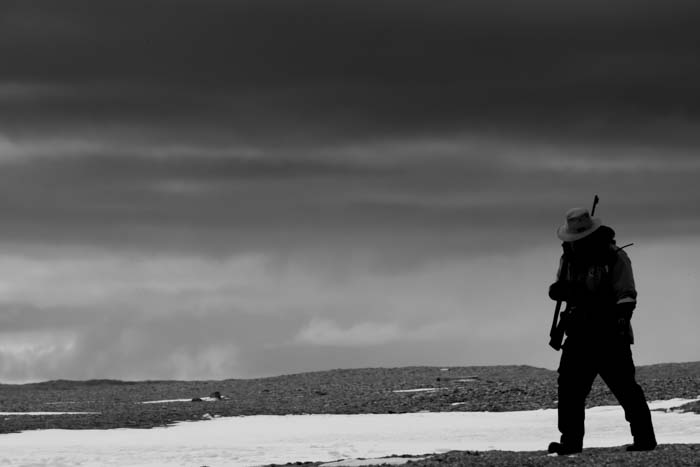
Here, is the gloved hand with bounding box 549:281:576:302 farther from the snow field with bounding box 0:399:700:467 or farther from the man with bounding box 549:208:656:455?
the snow field with bounding box 0:399:700:467

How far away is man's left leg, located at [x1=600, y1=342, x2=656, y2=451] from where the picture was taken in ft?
46.9

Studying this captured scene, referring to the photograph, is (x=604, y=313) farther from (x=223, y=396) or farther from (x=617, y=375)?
(x=223, y=396)

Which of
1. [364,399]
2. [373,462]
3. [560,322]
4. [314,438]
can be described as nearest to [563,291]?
[560,322]

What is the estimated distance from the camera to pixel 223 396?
40.6m

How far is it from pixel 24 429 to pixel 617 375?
49.0ft

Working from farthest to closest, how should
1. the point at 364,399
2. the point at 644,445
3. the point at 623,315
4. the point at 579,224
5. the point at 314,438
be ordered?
1. the point at 364,399
2. the point at 314,438
3. the point at 644,445
4. the point at 579,224
5. the point at 623,315

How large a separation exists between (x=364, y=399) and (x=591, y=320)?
20483 mm

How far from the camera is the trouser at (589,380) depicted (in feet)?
47.0

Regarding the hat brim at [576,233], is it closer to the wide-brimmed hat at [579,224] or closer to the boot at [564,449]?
the wide-brimmed hat at [579,224]

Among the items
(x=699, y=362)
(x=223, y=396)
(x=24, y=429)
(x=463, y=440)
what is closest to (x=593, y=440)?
(x=463, y=440)

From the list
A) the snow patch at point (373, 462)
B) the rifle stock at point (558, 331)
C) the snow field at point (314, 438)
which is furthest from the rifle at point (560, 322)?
the snow field at point (314, 438)

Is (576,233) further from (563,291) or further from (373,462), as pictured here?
(373,462)

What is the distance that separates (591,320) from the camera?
46.9 ft

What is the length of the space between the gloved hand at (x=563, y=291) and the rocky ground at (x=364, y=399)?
1.80 metres
